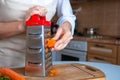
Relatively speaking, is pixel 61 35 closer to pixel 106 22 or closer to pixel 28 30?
pixel 28 30

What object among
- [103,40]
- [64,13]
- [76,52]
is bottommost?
[76,52]

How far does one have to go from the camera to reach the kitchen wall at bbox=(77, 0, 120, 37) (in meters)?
2.73

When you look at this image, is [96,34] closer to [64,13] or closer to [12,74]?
[64,13]

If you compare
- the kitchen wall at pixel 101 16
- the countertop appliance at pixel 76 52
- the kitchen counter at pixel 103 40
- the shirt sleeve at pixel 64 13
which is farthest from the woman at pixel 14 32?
the kitchen wall at pixel 101 16

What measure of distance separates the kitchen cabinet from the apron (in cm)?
141

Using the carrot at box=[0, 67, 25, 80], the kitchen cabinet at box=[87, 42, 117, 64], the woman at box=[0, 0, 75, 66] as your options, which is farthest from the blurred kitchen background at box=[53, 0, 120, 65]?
the carrot at box=[0, 67, 25, 80]

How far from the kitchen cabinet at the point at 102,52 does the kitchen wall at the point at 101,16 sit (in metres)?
0.42

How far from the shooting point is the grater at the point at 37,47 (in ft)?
2.31

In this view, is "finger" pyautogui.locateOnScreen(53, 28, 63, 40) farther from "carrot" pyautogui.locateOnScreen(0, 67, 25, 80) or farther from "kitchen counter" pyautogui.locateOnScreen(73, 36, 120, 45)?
"kitchen counter" pyautogui.locateOnScreen(73, 36, 120, 45)

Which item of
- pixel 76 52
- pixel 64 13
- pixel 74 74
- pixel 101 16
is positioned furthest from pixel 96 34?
pixel 74 74

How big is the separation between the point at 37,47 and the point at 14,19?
0.25 m

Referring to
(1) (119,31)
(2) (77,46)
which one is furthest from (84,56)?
(1) (119,31)

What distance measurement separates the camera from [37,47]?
713 mm

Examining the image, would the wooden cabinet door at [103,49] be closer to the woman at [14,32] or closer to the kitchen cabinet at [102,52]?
the kitchen cabinet at [102,52]
